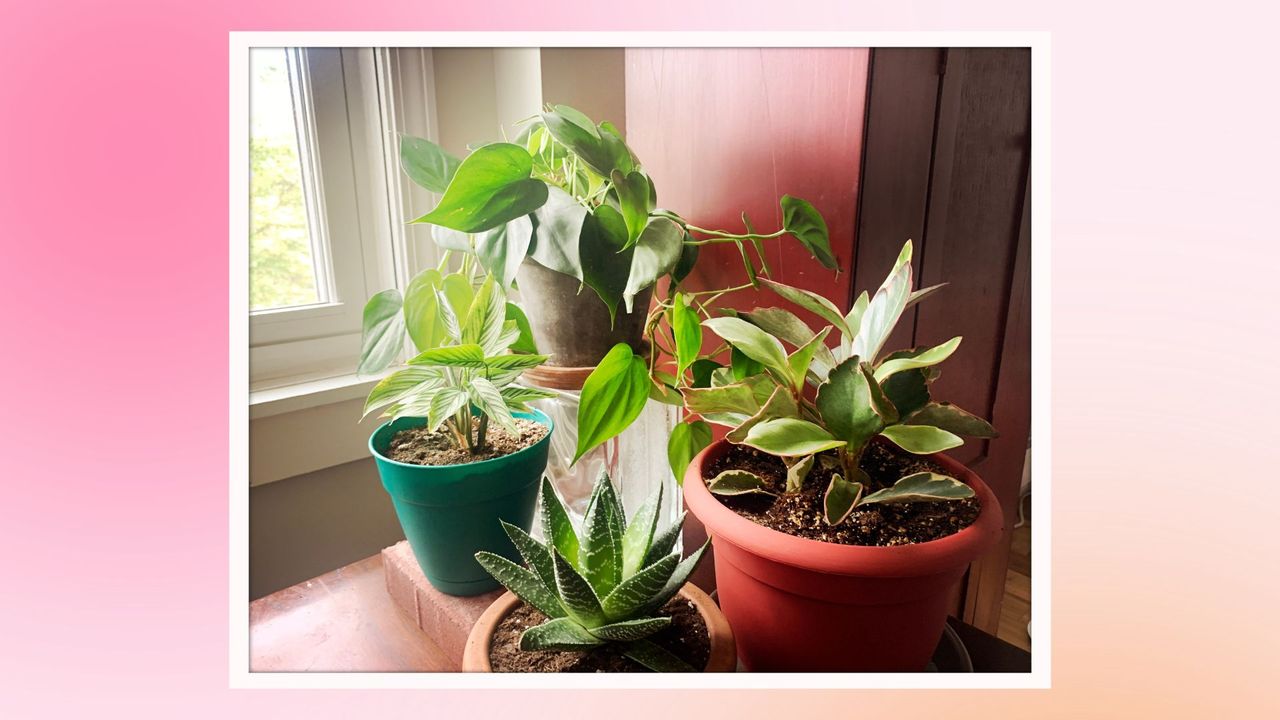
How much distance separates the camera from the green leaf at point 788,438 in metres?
0.33

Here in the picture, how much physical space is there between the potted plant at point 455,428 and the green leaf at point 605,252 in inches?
2.7

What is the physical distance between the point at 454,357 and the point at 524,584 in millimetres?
149

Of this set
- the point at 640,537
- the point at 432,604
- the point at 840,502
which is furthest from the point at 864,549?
the point at 432,604

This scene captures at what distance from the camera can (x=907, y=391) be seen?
0.36 meters

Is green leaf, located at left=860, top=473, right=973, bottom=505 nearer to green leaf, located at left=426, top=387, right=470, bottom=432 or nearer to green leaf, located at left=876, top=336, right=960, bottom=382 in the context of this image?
green leaf, located at left=876, top=336, right=960, bottom=382

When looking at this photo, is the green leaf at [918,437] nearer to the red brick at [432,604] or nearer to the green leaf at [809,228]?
the green leaf at [809,228]

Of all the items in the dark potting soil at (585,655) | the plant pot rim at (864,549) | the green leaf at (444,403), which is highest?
the green leaf at (444,403)

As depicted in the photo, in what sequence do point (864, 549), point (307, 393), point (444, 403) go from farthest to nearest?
point (307, 393) < point (444, 403) < point (864, 549)

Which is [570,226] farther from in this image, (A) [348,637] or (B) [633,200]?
(A) [348,637]

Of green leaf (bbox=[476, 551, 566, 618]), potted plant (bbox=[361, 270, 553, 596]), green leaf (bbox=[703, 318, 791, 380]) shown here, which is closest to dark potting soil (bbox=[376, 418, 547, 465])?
potted plant (bbox=[361, 270, 553, 596])

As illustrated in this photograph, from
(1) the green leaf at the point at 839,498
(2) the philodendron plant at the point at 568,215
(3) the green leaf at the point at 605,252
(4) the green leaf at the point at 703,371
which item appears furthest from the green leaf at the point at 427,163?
(1) the green leaf at the point at 839,498

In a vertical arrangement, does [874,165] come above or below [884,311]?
above
